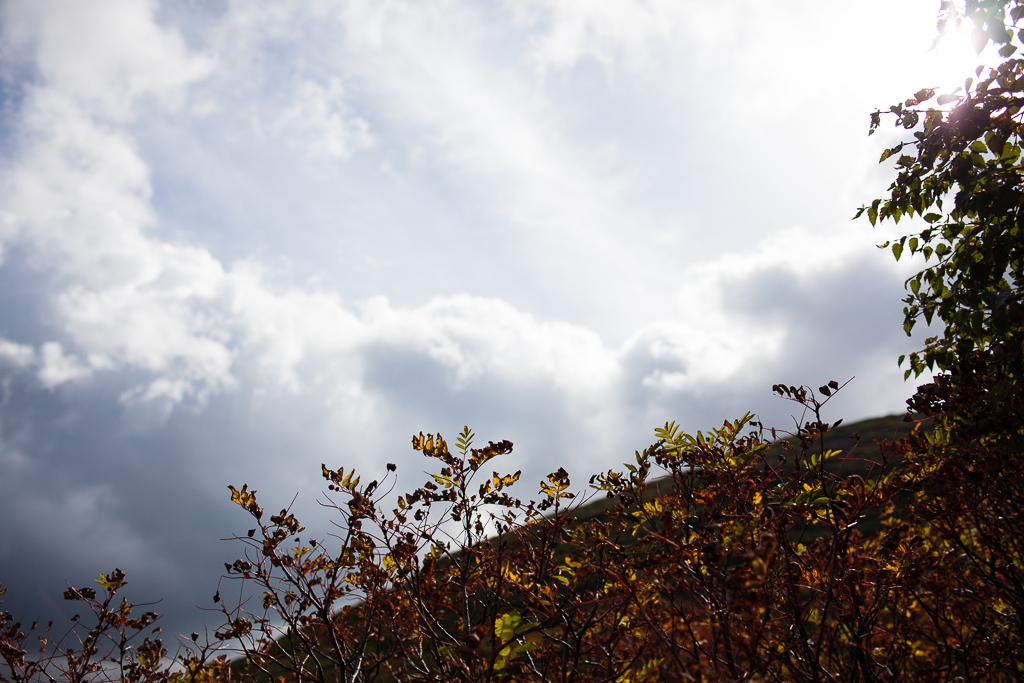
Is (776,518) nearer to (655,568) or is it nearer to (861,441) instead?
(655,568)

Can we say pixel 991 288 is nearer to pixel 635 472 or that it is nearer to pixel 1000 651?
pixel 1000 651

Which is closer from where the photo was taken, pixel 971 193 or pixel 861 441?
pixel 971 193

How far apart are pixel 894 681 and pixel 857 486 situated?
1.06 meters

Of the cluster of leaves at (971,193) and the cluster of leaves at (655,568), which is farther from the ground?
the cluster of leaves at (971,193)

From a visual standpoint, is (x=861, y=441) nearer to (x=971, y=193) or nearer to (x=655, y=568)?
(x=971, y=193)

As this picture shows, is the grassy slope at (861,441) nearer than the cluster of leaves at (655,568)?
No

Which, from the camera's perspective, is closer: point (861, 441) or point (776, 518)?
point (776, 518)

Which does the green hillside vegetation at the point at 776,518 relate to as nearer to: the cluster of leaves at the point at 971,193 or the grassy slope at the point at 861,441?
the cluster of leaves at the point at 971,193

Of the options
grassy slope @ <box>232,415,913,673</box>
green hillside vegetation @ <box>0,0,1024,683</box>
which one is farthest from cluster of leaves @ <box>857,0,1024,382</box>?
grassy slope @ <box>232,415,913,673</box>

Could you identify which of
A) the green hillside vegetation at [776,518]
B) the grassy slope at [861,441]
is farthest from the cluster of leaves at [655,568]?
the grassy slope at [861,441]

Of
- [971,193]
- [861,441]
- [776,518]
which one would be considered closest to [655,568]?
[776,518]

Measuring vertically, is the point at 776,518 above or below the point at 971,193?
below

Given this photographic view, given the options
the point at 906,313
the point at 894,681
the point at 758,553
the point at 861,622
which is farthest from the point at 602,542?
the point at 906,313

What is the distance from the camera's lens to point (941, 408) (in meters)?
4.21
